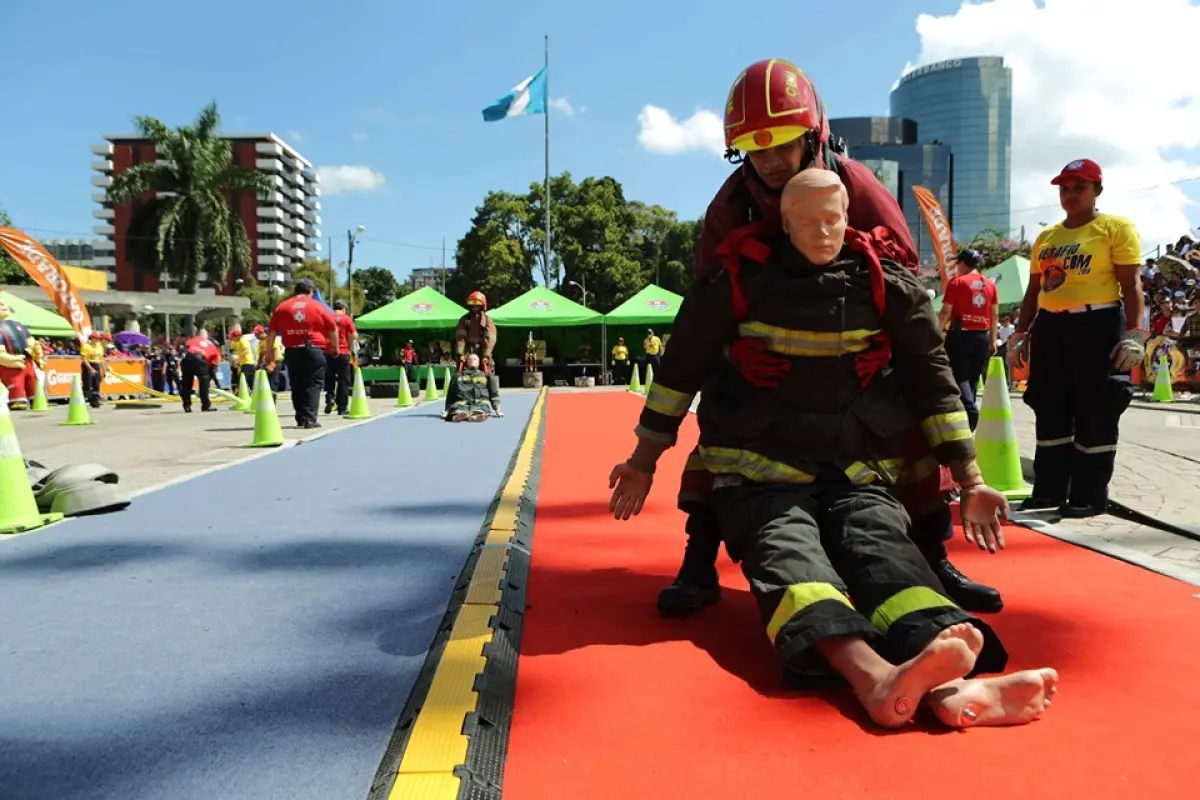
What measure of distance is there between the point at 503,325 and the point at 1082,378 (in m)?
25.6

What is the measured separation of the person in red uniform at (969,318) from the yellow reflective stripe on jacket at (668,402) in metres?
5.39

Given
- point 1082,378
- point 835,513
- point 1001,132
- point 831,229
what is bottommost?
point 835,513

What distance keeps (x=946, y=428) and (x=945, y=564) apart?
25.4 inches

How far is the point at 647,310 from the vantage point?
29.6 metres

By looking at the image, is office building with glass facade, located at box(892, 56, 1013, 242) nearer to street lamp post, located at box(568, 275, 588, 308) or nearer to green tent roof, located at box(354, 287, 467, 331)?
street lamp post, located at box(568, 275, 588, 308)

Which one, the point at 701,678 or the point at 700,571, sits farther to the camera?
the point at 700,571

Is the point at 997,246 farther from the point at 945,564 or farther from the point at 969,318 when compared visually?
the point at 945,564

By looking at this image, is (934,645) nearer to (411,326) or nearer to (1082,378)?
(1082,378)

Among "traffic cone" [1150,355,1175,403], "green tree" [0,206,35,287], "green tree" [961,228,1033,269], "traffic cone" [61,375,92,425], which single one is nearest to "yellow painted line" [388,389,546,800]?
"traffic cone" [61,375,92,425]

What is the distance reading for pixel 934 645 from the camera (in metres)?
1.93

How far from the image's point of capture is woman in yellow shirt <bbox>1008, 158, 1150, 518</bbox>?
477 cm

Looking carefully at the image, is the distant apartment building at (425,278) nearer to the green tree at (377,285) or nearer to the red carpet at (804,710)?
the green tree at (377,285)

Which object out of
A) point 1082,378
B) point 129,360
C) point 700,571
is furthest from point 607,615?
point 129,360

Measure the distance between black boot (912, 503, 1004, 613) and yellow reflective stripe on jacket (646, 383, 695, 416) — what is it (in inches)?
35.0
